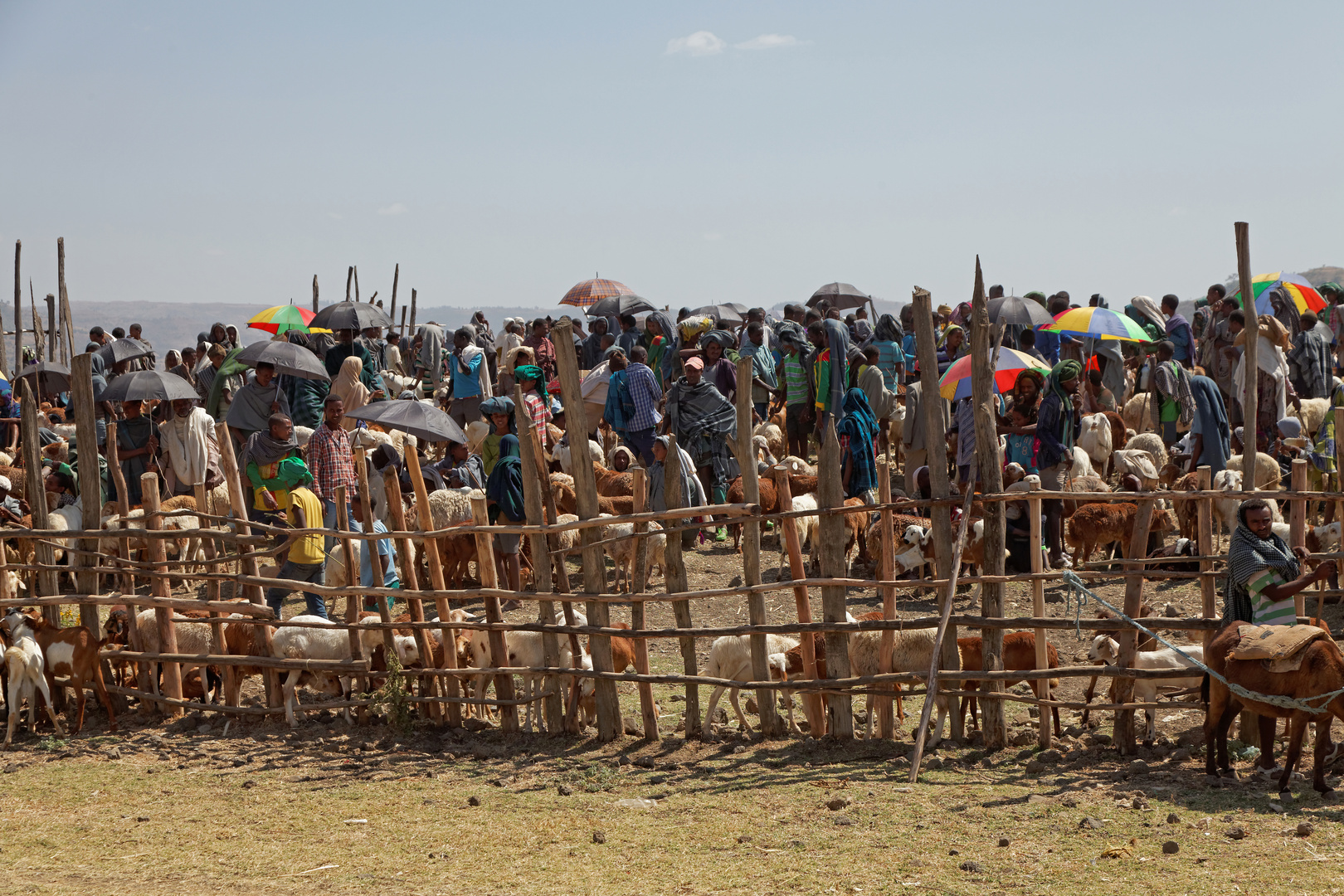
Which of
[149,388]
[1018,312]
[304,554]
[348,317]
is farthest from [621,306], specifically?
[304,554]

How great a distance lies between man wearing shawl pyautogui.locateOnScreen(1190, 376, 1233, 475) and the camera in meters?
13.1

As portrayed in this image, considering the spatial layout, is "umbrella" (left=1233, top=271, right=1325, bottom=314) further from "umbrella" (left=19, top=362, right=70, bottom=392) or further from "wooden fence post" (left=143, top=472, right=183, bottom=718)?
"umbrella" (left=19, top=362, right=70, bottom=392)

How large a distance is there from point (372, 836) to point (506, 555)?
4785mm

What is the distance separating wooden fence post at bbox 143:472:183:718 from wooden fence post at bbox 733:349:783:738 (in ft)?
13.1

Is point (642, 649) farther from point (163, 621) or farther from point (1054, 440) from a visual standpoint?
point (1054, 440)

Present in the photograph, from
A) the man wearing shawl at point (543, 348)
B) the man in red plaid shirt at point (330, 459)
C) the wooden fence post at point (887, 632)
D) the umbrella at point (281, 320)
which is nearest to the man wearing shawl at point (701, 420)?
the man wearing shawl at point (543, 348)

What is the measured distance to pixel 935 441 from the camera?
7176 millimetres

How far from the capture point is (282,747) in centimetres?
824

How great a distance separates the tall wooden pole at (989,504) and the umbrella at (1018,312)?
9.93 meters

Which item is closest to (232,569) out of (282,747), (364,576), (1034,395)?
(364,576)

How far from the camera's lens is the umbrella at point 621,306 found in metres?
23.4

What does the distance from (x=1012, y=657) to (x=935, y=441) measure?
1710mm

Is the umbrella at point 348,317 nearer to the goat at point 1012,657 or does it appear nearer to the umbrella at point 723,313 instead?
the umbrella at point 723,313

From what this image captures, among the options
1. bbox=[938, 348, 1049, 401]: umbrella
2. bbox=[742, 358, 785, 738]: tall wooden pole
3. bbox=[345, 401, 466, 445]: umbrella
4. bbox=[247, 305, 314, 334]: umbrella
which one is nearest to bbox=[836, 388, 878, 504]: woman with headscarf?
bbox=[938, 348, 1049, 401]: umbrella
